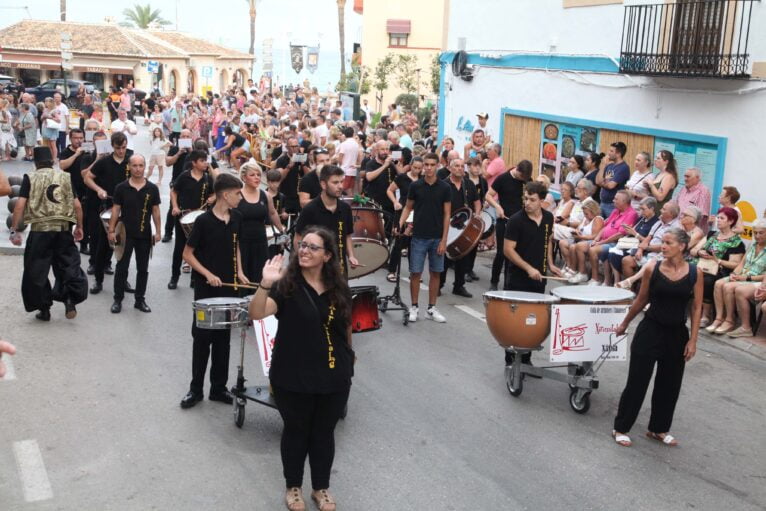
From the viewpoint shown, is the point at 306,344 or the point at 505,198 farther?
the point at 505,198

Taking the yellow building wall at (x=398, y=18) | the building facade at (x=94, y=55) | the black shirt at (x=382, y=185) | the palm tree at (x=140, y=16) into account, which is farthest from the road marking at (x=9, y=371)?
the palm tree at (x=140, y=16)

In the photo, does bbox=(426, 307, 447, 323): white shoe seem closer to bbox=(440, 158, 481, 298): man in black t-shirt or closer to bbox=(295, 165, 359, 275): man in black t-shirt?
bbox=(440, 158, 481, 298): man in black t-shirt

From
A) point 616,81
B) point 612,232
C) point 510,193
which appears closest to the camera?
point 510,193

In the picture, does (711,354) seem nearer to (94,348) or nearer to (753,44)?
(753,44)

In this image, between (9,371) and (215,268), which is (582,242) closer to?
(215,268)

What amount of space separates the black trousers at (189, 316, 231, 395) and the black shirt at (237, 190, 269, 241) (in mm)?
2135

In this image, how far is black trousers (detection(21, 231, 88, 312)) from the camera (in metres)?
10.1

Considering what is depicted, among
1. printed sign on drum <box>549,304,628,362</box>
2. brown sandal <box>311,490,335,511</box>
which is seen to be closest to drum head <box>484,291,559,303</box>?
printed sign on drum <box>549,304,628,362</box>

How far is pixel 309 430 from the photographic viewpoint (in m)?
5.99

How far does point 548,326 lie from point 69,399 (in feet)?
12.9

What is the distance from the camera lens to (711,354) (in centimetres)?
1041

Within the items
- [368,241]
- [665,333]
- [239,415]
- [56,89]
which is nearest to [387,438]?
[239,415]

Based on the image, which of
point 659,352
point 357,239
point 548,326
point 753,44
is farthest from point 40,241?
point 753,44

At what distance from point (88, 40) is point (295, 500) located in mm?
66688
